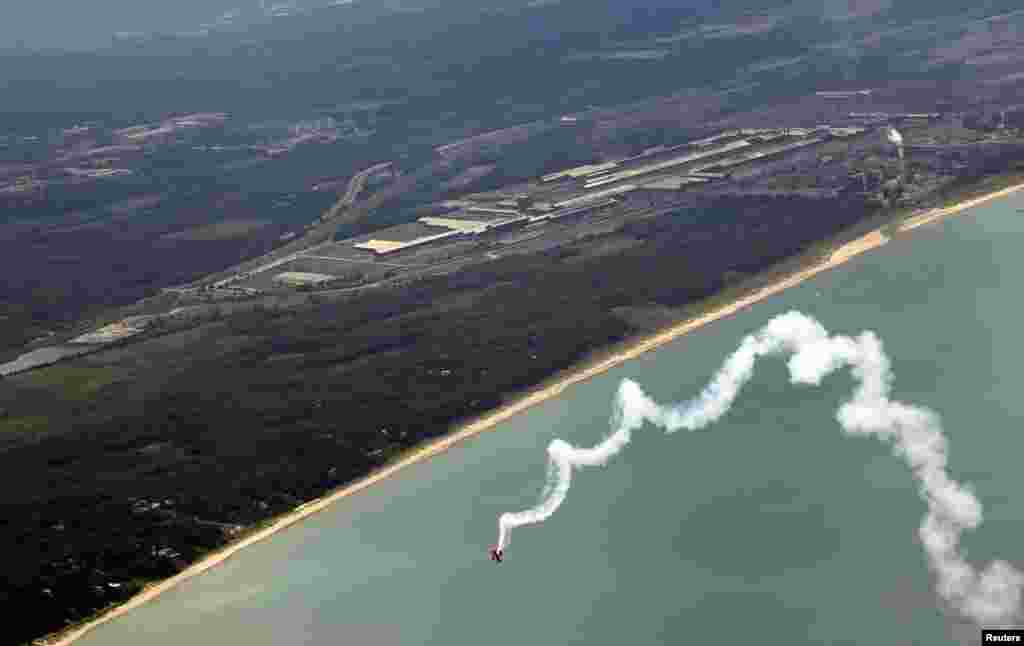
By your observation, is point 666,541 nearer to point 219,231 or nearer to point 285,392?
point 285,392

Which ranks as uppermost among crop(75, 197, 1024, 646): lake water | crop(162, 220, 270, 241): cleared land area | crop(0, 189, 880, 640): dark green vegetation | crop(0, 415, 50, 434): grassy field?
crop(162, 220, 270, 241): cleared land area

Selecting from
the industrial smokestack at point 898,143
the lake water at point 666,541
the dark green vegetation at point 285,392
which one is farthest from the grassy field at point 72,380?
the industrial smokestack at point 898,143

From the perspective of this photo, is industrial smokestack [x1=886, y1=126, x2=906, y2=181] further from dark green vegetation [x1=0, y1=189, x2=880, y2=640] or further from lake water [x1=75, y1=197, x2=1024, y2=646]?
lake water [x1=75, y1=197, x2=1024, y2=646]

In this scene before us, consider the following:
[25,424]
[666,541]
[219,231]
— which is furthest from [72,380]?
[219,231]

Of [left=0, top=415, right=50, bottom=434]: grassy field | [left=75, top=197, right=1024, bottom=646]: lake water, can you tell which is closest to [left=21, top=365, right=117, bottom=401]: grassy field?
[left=0, top=415, right=50, bottom=434]: grassy field

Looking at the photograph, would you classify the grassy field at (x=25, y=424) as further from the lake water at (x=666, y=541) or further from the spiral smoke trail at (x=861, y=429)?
the spiral smoke trail at (x=861, y=429)
